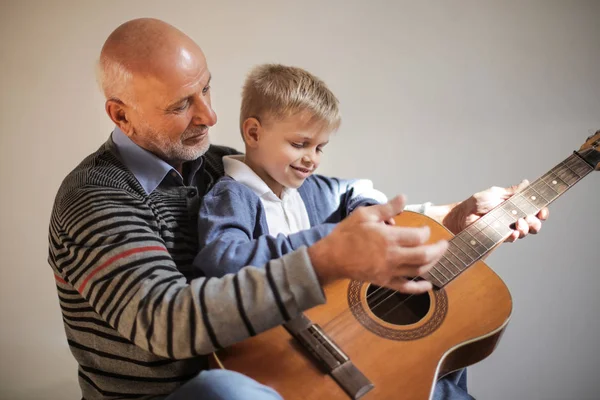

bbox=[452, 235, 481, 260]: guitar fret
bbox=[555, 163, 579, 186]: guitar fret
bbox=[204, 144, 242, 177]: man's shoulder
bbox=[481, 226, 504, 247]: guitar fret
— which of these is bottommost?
bbox=[204, 144, 242, 177]: man's shoulder

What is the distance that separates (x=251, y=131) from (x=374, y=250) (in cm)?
61

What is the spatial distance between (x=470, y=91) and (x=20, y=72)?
1.59 meters

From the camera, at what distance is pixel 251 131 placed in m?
1.24

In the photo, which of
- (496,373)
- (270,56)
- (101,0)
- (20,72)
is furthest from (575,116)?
(20,72)

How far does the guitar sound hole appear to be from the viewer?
0.99m

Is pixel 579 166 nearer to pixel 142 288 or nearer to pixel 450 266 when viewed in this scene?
pixel 450 266

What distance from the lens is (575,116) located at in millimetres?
1707

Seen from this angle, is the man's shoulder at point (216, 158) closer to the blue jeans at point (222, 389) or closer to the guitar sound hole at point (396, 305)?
the guitar sound hole at point (396, 305)

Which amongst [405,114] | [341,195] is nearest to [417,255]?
[341,195]

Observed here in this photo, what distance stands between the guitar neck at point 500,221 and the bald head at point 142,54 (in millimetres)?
705

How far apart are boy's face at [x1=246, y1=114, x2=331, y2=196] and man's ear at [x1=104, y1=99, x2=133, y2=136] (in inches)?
12.1

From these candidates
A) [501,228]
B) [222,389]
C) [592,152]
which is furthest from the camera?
[592,152]

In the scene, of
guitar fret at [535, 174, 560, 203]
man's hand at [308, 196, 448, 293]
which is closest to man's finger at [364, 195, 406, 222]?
man's hand at [308, 196, 448, 293]

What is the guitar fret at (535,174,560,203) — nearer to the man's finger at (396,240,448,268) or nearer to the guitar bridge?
the man's finger at (396,240,448,268)
